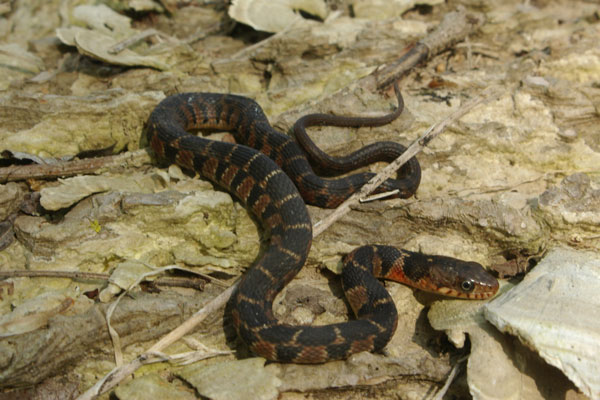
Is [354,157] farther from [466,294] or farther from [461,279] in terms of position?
[466,294]

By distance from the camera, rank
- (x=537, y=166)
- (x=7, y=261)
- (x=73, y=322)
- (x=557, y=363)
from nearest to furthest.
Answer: (x=557, y=363)
(x=73, y=322)
(x=7, y=261)
(x=537, y=166)

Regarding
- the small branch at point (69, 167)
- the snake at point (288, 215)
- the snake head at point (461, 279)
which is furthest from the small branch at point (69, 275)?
the snake head at point (461, 279)

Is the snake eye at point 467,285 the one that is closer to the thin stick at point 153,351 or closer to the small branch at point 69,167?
the thin stick at point 153,351

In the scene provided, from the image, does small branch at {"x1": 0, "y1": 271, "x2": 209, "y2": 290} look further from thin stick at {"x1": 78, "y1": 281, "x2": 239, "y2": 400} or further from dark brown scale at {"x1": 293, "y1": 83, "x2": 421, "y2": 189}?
dark brown scale at {"x1": 293, "y1": 83, "x2": 421, "y2": 189}

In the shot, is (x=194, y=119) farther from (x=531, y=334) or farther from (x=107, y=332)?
(x=531, y=334)

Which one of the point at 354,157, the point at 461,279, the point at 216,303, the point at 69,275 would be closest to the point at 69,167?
the point at 69,275

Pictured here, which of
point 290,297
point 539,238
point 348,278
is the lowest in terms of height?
point 290,297

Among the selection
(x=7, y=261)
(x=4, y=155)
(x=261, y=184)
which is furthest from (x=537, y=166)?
(x=4, y=155)
